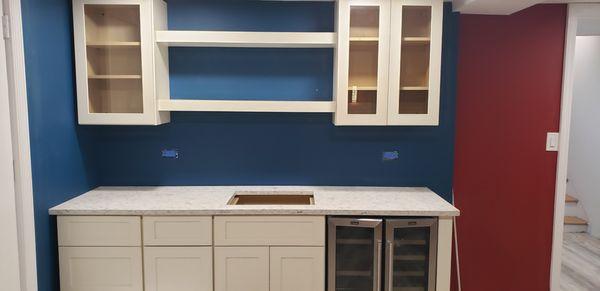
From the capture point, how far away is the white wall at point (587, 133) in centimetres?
452

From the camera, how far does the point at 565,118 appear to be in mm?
2928

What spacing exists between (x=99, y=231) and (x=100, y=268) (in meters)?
0.22

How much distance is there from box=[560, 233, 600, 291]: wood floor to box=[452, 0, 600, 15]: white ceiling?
7.07ft

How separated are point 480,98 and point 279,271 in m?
1.83

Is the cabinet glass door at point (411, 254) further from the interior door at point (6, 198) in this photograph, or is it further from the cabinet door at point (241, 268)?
the interior door at point (6, 198)

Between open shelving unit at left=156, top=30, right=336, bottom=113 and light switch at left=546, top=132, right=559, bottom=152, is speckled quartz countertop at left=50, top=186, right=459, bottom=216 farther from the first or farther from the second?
light switch at left=546, top=132, right=559, bottom=152

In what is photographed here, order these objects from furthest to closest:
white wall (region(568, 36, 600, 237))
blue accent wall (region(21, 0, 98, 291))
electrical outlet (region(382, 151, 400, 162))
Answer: white wall (region(568, 36, 600, 237)) → electrical outlet (region(382, 151, 400, 162)) → blue accent wall (region(21, 0, 98, 291))

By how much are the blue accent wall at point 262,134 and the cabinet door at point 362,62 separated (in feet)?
1.04

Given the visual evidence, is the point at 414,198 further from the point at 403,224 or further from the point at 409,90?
the point at 409,90

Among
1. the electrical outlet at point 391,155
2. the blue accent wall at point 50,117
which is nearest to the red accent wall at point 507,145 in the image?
the electrical outlet at point 391,155

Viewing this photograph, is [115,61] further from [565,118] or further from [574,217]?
[574,217]

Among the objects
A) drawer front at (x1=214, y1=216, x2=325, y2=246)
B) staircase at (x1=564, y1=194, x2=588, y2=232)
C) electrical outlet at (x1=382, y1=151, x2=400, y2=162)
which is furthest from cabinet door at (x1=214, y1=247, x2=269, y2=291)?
staircase at (x1=564, y1=194, x2=588, y2=232)

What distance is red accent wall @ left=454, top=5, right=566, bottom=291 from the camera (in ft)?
9.49

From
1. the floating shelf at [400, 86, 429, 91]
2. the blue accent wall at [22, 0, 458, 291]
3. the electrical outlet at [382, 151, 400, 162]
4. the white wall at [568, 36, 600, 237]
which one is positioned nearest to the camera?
the floating shelf at [400, 86, 429, 91]
